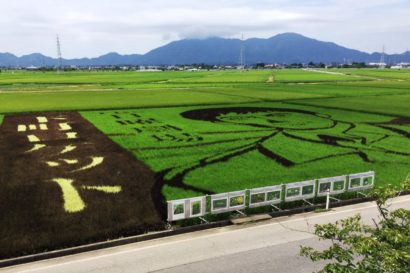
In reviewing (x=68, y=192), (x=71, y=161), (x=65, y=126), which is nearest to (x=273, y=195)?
(x=68, y=192)

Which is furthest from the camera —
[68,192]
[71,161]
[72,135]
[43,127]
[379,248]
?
[43,127]

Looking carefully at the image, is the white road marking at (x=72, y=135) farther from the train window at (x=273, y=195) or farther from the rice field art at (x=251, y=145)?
the train window at (x=273, y=195)

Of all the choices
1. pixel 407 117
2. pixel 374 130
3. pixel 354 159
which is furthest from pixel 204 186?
pixel 407 117

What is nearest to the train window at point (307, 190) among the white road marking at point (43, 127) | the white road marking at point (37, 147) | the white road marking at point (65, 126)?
the white road marking at point (37, 147)

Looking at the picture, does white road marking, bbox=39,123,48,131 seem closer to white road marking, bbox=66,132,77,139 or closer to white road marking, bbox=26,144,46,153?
white road marking, bbox=66,132,77,139

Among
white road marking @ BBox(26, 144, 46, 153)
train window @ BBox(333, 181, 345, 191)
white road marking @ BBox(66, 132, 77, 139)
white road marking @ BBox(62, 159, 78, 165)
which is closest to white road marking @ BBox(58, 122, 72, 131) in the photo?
white road marking @ BBox(66, 132, 77, 139)

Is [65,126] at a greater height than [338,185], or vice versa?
[338,185]

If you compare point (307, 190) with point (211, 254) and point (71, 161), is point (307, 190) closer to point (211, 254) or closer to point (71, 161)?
point (211, 254)
